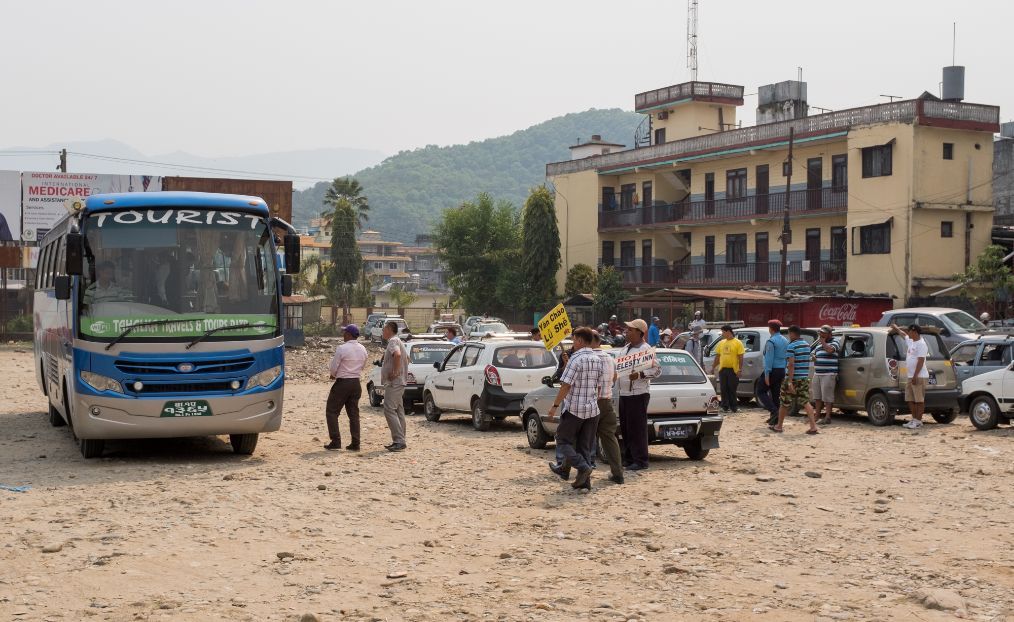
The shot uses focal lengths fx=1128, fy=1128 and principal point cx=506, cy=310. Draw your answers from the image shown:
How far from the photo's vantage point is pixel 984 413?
18.7 m

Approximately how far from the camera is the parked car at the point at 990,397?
1838 cm

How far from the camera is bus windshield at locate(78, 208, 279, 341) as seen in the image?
13820mm

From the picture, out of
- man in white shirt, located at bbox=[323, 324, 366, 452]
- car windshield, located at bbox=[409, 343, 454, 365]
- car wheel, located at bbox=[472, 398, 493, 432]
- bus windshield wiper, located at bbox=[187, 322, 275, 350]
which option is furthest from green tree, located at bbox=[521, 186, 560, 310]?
bus windshield wiper, located at bbox=[187, 322, 275, 350]

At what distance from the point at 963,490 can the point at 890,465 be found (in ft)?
6.98

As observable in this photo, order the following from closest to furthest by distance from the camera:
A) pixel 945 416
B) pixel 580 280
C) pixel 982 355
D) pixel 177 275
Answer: pixel 177 275 < pixel 945 416 < pixel 982 355 < pixel 580 280

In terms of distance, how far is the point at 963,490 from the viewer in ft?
40.5

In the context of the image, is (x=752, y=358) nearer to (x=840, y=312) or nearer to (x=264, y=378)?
(x=264, y=378)

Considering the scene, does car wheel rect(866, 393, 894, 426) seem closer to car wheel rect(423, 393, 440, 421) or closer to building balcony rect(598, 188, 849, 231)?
Result: car wheel rect(423, 393, 440, 421)

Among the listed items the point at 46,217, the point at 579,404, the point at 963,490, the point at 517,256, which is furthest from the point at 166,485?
the point at 517,256

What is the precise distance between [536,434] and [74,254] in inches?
271

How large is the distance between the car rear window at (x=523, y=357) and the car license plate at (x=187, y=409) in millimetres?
6383

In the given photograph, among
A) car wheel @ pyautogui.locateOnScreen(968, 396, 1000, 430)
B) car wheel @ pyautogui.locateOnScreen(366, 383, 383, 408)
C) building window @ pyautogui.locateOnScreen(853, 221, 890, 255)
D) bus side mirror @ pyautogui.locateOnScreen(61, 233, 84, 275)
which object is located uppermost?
building window @ pyautogui.locateOnScreen(853, 221, 890, 255)

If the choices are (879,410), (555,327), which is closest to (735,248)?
(879,410)

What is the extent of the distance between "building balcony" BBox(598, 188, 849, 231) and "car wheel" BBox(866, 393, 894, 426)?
28499 mm
